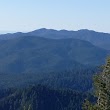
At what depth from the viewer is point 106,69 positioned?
29.0 m

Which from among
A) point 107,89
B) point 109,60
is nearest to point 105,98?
point 107,89

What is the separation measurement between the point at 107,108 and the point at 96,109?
80 cm

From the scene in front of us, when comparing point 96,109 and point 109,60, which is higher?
point 109,60

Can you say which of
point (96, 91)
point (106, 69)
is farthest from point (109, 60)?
point (96, 91)

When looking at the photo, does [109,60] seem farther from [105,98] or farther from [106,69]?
[105,98]

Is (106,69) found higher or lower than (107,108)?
higher

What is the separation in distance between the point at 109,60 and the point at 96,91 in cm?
260

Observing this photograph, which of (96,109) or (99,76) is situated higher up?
(99,76)

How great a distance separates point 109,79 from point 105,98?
1452 millimetres

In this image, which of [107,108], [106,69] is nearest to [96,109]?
[107,108]

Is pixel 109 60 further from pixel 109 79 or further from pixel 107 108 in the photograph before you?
pixel 107 108

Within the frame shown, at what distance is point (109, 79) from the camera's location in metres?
29.0

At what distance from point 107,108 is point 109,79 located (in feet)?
7.02

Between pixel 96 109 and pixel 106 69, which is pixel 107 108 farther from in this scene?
pixel 106 69
